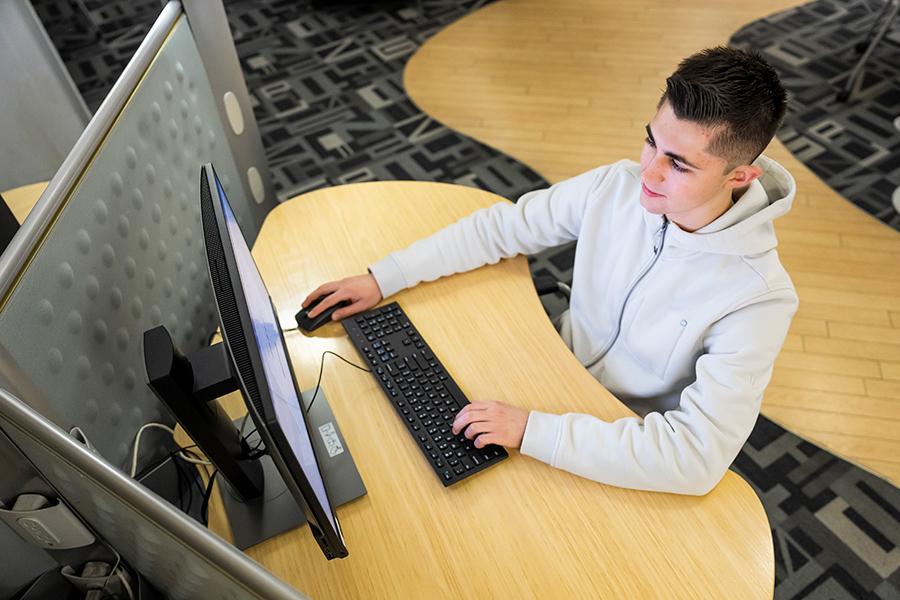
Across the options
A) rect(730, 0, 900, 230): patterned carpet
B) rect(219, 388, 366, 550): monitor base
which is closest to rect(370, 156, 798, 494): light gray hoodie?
rect(219, 388, 366, 550): monitor base

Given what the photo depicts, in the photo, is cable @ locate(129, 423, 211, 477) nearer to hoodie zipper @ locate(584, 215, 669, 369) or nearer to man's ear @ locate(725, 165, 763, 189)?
hoodie zipper @ locate(584, 215, 669, 369)

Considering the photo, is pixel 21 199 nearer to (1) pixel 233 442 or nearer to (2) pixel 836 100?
(1) pixel 233 442

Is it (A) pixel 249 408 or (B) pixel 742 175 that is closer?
(A) pixel 249 408

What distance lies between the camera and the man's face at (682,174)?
→ 109cm

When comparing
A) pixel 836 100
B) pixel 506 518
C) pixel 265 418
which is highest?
pixel 265 418

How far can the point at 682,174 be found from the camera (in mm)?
1116

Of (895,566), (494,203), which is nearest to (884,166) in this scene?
(895,566)

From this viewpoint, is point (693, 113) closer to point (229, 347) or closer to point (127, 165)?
point (229, 347)

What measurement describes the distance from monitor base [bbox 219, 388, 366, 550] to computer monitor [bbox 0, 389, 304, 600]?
0.47 feet

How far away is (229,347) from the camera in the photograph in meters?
0.76

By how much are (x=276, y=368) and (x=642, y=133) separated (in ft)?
9.23

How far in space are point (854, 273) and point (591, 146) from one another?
130cm

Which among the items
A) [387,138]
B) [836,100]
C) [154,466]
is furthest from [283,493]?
[836,100]

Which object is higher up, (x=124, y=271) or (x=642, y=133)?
(x=124, y=271)
